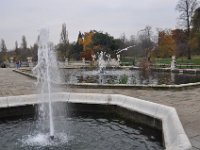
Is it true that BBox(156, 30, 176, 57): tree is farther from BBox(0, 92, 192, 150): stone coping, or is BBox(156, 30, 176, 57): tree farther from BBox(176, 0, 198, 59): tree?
BBox(0, 92, 192, 150): stone coping

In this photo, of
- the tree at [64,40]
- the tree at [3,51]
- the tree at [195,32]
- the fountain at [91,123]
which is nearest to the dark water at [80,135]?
the fountain at [91,123]

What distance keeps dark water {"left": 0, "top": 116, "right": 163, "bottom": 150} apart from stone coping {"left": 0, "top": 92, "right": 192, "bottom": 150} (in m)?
0.44

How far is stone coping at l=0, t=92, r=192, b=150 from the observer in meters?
5.45

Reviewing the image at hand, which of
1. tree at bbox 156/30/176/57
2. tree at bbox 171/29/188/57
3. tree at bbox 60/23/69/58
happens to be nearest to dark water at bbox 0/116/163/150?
tree at bbox 171/29/188/57

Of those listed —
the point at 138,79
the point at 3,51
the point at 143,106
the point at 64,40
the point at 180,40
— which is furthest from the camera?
the point at 3,51

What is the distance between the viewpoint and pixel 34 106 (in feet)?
32.2

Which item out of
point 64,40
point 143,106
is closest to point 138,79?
point 143,106

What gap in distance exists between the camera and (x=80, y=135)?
7297 millimetres

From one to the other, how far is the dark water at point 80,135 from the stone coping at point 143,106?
1.45ft

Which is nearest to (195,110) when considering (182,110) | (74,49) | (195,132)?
(182,110)

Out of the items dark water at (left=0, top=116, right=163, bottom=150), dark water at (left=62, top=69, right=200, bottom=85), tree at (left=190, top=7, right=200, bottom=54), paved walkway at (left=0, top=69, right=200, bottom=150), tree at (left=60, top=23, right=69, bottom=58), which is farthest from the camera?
tree at (left=60, top=23, right=69, bottom=58)

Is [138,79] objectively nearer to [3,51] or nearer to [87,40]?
[87,40]

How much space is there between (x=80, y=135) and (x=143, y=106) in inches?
82.3

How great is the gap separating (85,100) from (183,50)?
41183 mm
